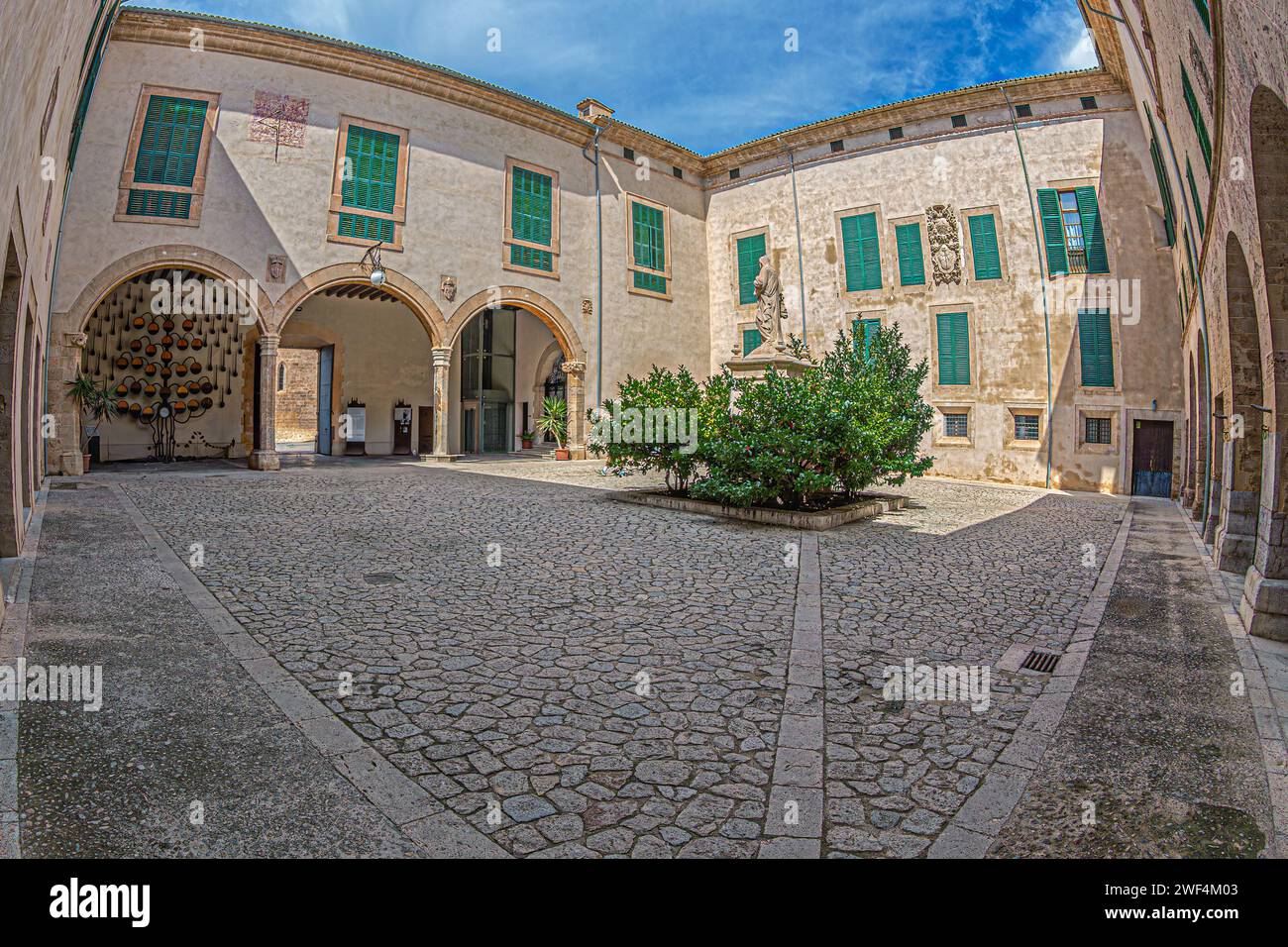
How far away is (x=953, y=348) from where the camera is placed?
68.6 feet

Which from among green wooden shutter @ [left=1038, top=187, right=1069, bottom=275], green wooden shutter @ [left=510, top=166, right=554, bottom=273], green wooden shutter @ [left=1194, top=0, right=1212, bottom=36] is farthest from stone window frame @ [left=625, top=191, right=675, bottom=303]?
green wooden shutter @ [left=1194, top=0, right=1212, bottom=36]

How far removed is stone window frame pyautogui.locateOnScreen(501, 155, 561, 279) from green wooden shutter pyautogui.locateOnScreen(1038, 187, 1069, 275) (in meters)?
13.1

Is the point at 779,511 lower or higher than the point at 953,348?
lower

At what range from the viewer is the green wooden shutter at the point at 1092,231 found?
18859 millimetres

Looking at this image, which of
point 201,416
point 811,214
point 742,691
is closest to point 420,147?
point 201,416

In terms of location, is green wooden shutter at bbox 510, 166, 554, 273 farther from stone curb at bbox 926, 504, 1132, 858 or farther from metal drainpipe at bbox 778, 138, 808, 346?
stone curb at bbox 926, 504, 1132, 858

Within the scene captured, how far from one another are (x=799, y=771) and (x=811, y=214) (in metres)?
22.5

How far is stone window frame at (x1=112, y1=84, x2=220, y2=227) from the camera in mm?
15156

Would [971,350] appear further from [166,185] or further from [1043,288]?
[166,185]

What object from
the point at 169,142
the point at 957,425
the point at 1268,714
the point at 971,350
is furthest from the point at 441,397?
the point at 1268,714

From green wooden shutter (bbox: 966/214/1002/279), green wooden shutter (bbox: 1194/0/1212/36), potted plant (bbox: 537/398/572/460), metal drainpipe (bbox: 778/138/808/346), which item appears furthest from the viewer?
metal drainpipe (bbox: 778/138/808/346)

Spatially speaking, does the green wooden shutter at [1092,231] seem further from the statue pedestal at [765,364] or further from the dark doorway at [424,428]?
the dark doorway at [424,428]

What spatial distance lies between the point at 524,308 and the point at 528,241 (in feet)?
6.28

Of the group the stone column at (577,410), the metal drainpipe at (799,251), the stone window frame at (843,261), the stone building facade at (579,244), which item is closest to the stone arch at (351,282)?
the stone building facade at (579,244)
